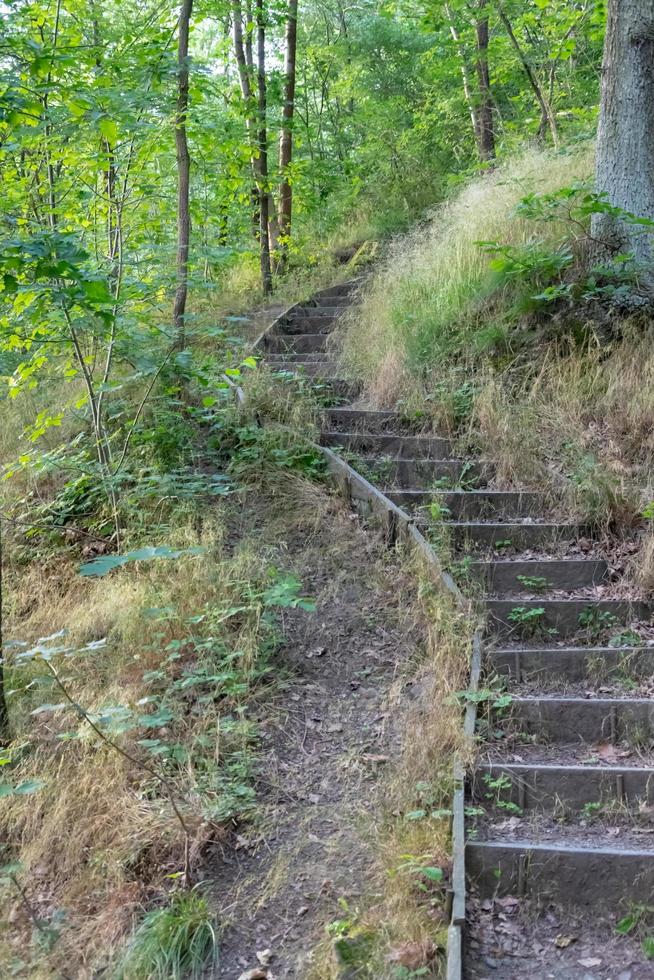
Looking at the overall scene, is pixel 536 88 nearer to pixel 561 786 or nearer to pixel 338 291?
pixel 338 291

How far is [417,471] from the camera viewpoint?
673 cm

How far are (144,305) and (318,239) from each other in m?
8.37

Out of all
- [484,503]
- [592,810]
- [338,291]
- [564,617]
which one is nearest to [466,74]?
[338,291]

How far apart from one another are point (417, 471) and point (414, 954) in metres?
4.30

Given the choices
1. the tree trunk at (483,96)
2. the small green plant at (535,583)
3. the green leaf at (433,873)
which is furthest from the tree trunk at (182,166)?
the tree trunk at (483,96)

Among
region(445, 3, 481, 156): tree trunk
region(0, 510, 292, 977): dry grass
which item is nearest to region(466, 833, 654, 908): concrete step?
region(0, 510, 292, 977): dry grass

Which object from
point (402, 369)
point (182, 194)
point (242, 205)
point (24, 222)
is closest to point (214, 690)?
point (24, 222)

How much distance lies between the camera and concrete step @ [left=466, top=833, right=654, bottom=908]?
316 cm

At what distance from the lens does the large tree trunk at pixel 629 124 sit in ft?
22.6

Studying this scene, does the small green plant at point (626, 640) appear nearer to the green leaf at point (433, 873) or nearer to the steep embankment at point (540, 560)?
the steep embankment at point (540, 560)

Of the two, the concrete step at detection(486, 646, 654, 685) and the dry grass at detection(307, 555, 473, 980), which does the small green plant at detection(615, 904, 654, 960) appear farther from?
the concrete step at detection(486, 646, 654, 685)

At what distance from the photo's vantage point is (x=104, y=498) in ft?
21.9

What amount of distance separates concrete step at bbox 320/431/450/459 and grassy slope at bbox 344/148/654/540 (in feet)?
0.82

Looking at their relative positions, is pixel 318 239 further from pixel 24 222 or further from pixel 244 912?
pixel 244 912
